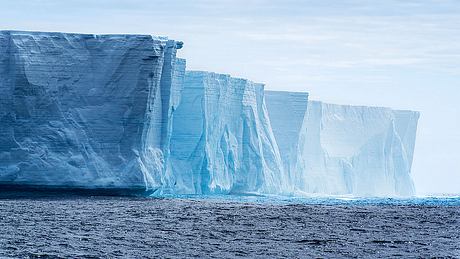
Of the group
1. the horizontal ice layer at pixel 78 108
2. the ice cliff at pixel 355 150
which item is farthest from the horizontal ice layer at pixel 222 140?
the horizontal ice layer at pixel 78 108

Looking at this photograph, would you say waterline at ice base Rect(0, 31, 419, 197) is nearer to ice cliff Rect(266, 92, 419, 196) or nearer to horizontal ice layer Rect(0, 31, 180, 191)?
horizontal ice layer Rect(0, 31, 180, 191)

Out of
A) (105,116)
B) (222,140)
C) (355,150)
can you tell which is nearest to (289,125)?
(222,140)

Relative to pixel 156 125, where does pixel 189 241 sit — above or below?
below

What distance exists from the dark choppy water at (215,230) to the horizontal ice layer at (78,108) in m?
1.23

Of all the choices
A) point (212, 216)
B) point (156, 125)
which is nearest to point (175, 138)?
point (156, 125)

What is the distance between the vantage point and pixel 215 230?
48.9 ft

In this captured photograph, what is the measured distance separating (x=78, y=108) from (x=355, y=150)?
23.0m

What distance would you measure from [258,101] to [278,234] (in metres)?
20.5

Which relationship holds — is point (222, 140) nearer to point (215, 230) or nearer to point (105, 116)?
point (105, 116)

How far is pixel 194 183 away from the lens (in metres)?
30.0

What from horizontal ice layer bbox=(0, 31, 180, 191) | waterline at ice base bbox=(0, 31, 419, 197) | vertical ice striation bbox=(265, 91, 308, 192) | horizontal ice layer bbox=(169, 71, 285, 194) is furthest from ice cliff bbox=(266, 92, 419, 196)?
horizontal ice layer bbox=(0, 31, 180, 191)

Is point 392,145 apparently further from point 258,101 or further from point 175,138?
point 175,138

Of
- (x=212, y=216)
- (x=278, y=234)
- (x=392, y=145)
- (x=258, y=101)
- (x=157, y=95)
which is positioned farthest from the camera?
(x=392, y=145)

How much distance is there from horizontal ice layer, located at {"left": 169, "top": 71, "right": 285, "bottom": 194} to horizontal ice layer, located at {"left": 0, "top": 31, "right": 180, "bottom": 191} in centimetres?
652
